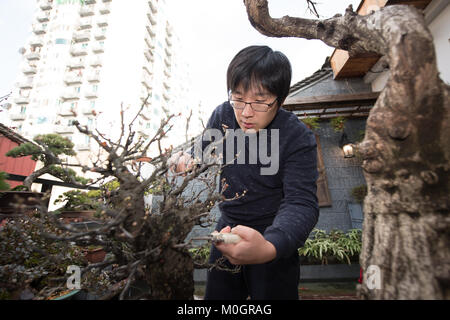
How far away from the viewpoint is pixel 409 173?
2.80 ft

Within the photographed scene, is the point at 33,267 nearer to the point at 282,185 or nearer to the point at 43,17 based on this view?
the point at 282,185

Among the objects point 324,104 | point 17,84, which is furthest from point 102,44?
point 324,104

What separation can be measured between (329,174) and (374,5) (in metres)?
4.60

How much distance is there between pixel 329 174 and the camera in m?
6.61

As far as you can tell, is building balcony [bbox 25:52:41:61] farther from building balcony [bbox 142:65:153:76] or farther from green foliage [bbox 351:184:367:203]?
green foliage [bbox 351:184:367:203]

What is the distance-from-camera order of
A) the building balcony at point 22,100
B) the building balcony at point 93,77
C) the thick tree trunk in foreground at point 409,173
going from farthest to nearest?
the building balcony at point 22,100
the building balcony at point 93,77
the thick tree trunk in foreground at point 409,173

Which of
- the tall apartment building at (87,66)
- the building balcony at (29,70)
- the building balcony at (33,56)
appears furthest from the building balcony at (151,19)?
the building balcony at (29,70)

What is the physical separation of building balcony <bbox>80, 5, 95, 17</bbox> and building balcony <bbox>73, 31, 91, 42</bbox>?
3028 mm

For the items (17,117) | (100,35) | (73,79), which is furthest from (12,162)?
(100,35)

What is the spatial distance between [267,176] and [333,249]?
4.53 metres

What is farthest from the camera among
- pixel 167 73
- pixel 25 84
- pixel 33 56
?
pixel 167 73

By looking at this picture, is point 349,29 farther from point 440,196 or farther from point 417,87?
point 440,196

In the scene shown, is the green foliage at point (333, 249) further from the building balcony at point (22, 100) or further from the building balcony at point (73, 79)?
the building balcony at point (22, 100)

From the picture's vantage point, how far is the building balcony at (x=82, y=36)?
25953 mm
